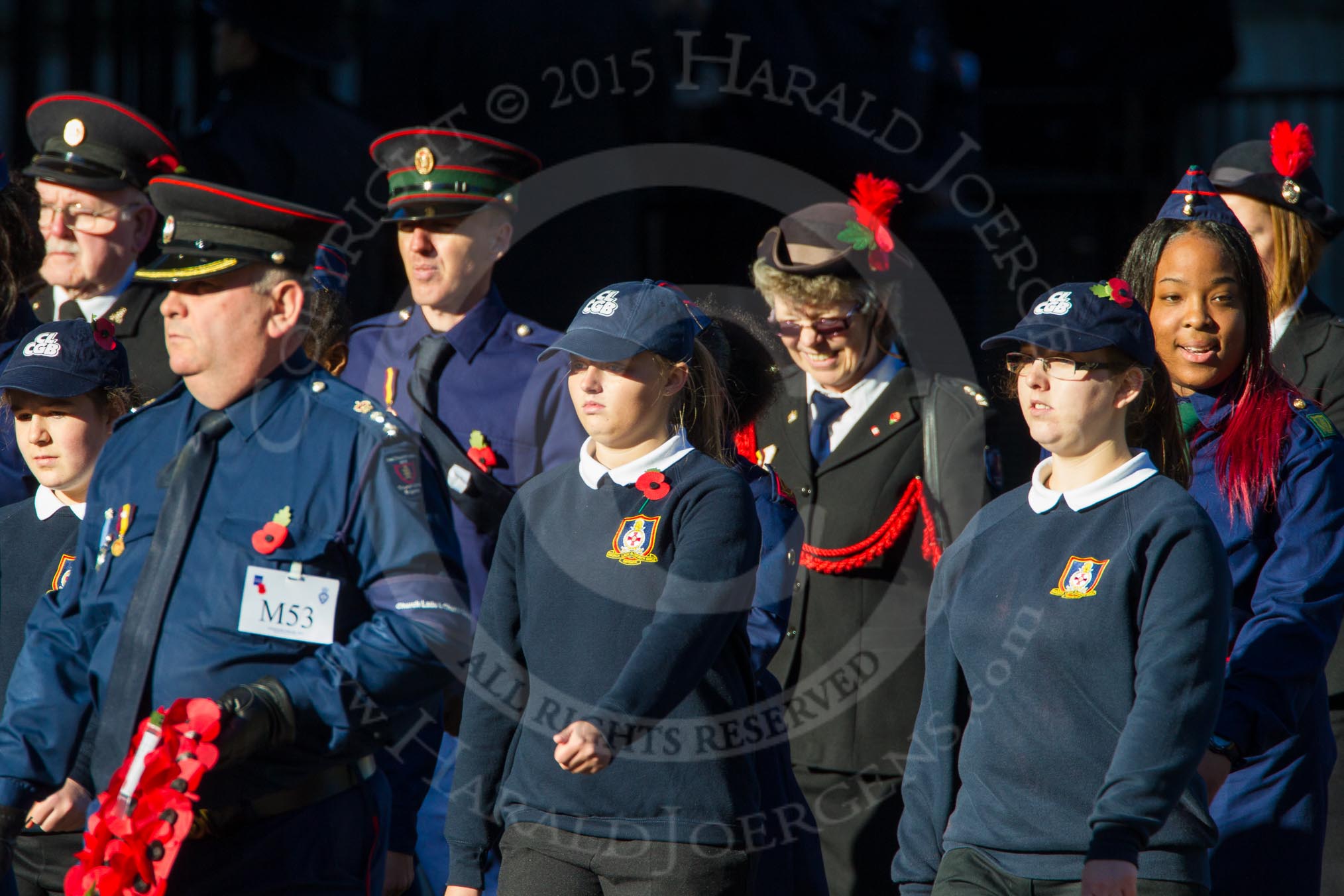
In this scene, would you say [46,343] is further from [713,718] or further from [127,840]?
[713,718]

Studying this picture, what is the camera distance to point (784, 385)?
190 inches

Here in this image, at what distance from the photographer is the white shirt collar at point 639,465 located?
340 centimetres

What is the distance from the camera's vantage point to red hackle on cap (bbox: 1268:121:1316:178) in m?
4.45

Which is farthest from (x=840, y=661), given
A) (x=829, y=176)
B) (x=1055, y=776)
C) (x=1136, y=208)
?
(x=1136, y=208)

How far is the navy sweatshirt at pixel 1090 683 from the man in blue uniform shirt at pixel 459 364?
1.58 metres

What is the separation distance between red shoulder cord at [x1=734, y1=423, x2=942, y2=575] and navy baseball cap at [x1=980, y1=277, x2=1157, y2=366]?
1.38 m

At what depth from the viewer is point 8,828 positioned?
10.7ft

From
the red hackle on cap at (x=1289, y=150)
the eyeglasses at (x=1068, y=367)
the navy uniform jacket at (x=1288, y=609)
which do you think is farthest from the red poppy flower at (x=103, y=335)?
the red hackle on cap at (x=1289, y=150)

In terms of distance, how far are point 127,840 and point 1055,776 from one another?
1574 millimetres

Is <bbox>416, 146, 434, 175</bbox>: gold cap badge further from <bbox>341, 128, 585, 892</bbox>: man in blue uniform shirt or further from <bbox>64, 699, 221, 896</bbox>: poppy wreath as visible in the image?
<bbox>64, 699, 221, 896</bbox>: poppy wreath

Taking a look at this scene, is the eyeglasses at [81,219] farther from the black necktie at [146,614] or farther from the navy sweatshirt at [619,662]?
the navy sweatshirt at [619,662]

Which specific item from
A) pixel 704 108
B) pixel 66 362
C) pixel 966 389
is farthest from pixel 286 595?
pixel 704 108

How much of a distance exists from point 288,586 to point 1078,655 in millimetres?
1376

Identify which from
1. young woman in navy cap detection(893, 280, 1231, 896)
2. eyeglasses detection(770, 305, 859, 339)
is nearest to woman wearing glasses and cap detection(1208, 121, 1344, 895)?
eyeglasses detection(770, 305, 859, 339)
